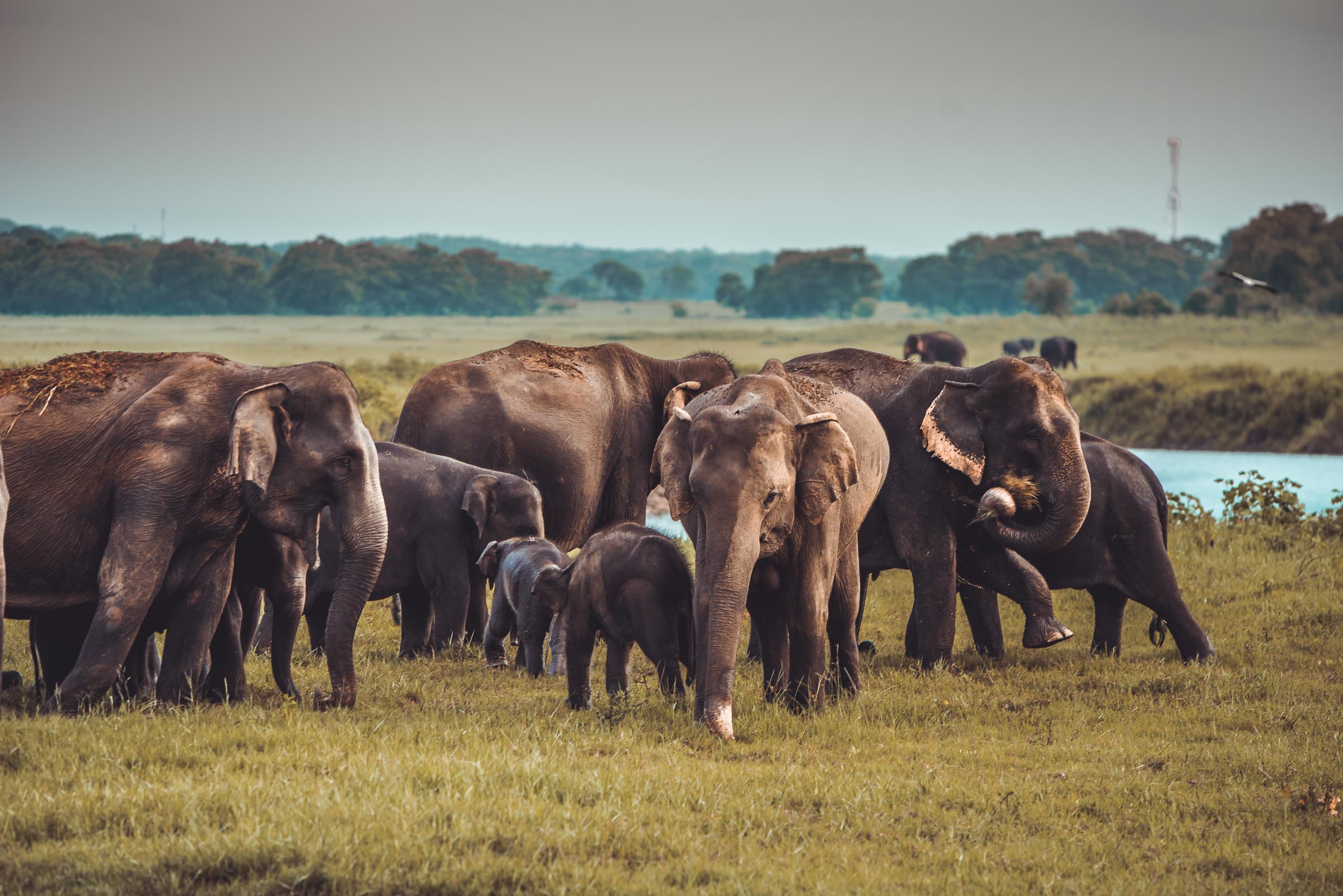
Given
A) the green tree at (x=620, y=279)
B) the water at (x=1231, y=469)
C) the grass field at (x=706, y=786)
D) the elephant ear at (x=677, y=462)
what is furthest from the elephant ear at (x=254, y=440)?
the green tree at (x=620, y=279)

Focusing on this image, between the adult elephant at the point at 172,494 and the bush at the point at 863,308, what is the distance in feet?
524

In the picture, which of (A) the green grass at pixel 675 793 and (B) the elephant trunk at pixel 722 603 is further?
(B) the elephant trunk at pixel 722 603

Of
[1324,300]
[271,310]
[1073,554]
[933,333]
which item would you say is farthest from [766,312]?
[1073,554]

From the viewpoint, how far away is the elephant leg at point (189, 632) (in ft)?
30.5

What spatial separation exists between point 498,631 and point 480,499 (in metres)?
1.13

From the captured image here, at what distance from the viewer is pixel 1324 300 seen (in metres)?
90.0

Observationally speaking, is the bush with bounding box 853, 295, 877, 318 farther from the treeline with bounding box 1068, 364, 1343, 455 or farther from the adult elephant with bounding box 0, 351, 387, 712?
the adult elephant with bounding box 0, 351, 387, 712

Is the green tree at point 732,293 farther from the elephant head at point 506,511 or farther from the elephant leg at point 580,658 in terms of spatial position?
the elephant leg at point 580,658

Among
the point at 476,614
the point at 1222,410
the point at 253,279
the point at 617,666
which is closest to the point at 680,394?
the point at 617,666

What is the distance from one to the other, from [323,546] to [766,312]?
153536mm

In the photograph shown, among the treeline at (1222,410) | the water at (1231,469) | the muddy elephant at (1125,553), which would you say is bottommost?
the water at (1231,469)

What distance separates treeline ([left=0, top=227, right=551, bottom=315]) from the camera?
87.9 m

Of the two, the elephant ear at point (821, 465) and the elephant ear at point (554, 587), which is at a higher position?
the elephant ear at point (821, 465)

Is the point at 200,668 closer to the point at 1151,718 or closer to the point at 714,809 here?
the point at 714,809
